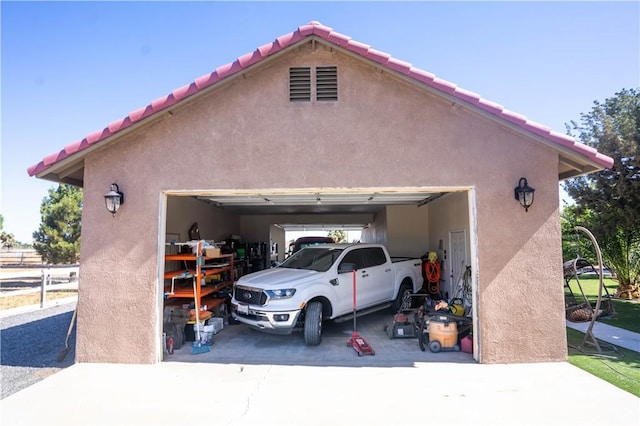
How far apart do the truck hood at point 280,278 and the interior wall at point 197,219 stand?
256cm

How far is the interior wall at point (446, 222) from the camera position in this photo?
8.53 meters

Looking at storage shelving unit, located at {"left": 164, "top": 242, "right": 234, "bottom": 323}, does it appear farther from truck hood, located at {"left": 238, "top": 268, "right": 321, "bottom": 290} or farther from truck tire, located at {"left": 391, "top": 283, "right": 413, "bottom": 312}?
truck tire, located at {"left": 391, "top": 283, "right": 413, "bottom": 312}

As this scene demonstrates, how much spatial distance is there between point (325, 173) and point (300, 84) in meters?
1.60

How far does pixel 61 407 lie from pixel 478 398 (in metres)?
5.10

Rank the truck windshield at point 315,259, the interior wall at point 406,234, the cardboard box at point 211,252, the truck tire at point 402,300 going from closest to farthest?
the truck windshield at point 315,259
the cardboard box at point 211,252
the truck tire at point 402,300
the interior wall at point 406,234

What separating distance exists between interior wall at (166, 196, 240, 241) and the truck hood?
256 centimetres

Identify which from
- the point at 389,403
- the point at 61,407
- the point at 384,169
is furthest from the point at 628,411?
the point at 61,407

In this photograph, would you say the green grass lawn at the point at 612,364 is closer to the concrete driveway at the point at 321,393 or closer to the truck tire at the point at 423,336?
the concrete driveway at the point at 321,393

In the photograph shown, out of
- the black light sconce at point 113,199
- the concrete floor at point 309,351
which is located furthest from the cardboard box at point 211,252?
the black light sconce at point 113,199

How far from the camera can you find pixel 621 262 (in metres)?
13.5

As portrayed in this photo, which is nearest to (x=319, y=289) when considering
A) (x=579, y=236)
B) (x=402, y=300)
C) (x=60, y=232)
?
(x=402, y=300)

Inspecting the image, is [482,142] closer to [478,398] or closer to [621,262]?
[478,398]

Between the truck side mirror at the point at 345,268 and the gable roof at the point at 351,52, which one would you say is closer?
the gable roof at the point at 351,52

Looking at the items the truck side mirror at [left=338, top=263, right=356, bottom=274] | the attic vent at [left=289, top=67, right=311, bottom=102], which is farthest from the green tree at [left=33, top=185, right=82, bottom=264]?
the attic vent at [left=289, top=67, right=311, bottom=102]
